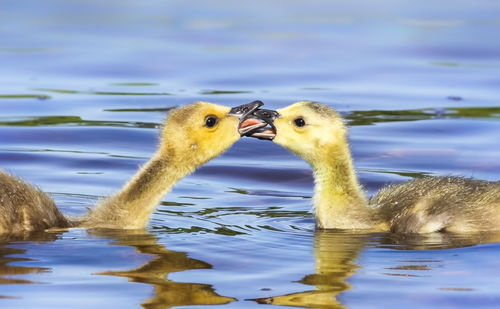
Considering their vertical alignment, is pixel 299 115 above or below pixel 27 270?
above

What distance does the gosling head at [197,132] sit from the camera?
1155 centimetres

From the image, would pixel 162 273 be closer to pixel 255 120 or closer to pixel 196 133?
pixel 196 133

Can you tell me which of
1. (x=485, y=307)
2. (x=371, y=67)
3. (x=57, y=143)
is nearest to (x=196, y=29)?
(x=371, y=67)

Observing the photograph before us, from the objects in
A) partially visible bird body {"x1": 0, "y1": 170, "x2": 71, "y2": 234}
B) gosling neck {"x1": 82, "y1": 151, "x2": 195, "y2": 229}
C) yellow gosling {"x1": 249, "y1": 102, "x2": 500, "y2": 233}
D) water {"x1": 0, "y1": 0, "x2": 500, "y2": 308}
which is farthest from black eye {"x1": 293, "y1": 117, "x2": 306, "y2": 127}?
partially visible bird body {"x1": 0, "y1": 170, "x2": 71, "y2": 234}

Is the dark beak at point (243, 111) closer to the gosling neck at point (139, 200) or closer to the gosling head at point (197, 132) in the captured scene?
the gosling head at point (197, 132)

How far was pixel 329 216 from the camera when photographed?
12.0m

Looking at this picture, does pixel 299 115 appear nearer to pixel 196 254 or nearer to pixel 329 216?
pixel 329 216

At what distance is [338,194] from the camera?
1216 centimetres

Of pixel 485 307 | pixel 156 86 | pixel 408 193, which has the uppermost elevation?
pixel 156 86

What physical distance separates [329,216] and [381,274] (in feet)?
6.60

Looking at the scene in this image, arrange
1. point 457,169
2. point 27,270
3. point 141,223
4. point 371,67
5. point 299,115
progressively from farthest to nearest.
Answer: point 371,67 → point 457,169 → point 299,115 → point 141,223 → point 27,270

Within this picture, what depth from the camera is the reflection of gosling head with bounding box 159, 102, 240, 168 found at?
1155cm

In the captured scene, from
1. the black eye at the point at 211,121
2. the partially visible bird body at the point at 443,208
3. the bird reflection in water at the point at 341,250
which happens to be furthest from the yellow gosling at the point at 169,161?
the partially visible bird body at the point at 443,208

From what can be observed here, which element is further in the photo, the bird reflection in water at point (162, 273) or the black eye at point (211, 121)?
the black eye at point (211, 121)
